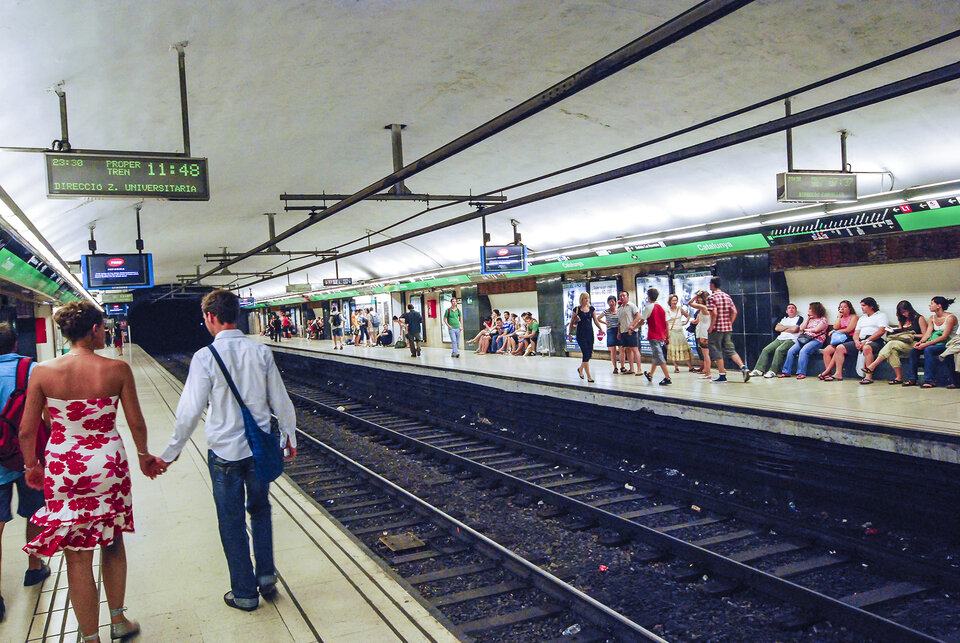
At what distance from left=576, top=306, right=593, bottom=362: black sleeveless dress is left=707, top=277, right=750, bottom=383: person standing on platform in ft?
6.49

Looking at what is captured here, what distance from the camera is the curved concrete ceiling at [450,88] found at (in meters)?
5.18

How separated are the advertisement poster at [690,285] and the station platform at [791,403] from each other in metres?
1.14

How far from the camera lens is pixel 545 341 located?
1731 cm

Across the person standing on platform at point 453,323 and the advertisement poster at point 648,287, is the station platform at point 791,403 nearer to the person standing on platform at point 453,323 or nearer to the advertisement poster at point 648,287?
the advertisement poster at point 648,287

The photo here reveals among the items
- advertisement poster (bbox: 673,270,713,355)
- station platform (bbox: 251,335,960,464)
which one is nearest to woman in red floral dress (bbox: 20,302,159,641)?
station platform (bbox: 251,335,960,464)

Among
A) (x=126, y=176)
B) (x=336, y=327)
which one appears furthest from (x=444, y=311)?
(x=126, y=176)

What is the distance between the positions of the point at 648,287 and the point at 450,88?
8325mm

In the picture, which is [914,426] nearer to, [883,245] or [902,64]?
[902,64]

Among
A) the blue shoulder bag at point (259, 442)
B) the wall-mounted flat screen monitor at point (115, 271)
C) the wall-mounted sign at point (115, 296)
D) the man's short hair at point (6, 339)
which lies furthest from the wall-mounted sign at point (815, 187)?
the wall-mounted sign at point (115, 296)

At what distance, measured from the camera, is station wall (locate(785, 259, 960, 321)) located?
9.17 metres

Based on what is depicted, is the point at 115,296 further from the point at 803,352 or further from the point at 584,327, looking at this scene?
the point at 803,352

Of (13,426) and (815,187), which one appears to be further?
(815,187)

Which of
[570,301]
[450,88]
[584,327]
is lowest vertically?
[584,327]

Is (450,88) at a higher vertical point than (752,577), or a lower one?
higher
